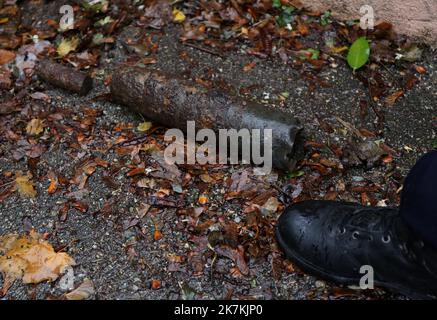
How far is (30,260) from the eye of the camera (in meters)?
2.57

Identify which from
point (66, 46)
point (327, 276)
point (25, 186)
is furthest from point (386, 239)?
point (66, 46)

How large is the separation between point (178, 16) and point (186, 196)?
152 centimetres

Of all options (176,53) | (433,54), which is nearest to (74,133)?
(176,53)

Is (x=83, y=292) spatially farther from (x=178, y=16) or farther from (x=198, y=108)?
(x=178, y=16)

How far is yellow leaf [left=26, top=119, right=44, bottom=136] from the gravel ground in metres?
0.16

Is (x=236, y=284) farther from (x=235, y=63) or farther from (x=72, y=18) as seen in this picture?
(x=72, y=18)

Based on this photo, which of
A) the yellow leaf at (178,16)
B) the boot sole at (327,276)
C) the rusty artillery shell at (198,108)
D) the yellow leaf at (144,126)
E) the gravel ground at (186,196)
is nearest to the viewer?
the boot sole at (327,276)

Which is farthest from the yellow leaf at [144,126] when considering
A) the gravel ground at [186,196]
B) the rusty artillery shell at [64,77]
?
the rusty artillery shell at [64,77]

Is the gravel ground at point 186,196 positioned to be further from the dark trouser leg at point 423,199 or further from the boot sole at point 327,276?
the dark trouser leg at point 423,199

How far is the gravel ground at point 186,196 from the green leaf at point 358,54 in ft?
0.23

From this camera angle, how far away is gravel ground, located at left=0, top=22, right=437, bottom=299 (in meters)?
2.46

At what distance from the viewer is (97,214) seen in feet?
8.97

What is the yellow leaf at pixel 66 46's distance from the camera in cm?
361

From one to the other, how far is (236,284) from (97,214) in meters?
0.81
